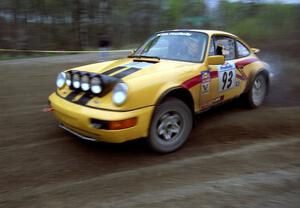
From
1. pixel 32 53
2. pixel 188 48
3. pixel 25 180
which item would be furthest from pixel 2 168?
pixel 32 53

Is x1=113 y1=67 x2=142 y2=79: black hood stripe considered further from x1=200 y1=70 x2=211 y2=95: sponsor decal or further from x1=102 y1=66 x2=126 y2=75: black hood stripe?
x1=200 y1=70 x2=211 y2=95: sponsor decal

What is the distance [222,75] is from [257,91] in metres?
1.58

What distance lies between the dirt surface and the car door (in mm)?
480

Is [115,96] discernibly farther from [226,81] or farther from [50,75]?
[50,75]

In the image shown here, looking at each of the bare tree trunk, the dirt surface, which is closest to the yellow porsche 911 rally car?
the dirt surface

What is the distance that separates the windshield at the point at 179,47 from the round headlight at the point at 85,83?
4.67 ft

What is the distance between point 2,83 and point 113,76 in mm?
5261

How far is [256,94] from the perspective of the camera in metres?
7.42

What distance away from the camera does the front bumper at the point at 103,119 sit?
465 centimetres

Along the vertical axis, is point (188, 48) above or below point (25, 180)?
above

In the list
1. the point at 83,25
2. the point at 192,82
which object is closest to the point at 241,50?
the point at 192,82

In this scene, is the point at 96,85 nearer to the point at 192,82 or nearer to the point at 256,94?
the point at 192,82

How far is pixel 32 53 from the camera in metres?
A: 19.3

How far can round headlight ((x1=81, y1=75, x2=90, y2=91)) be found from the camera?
5020mm
